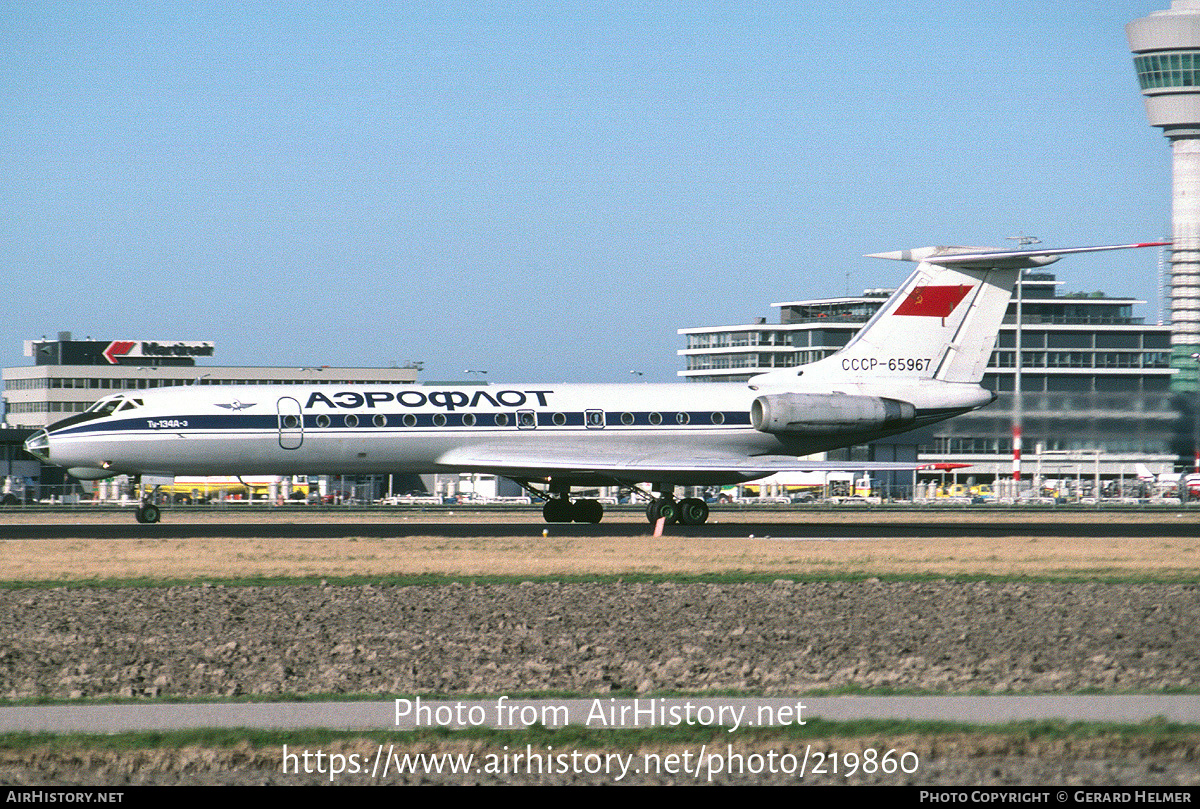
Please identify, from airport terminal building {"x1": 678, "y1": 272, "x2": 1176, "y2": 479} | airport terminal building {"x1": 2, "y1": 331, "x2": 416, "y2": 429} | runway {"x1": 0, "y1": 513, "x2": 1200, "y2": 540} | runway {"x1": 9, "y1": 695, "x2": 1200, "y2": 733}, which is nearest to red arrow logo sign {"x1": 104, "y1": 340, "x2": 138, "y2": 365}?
Answer: airport terminal building {"x1": 2, "y1": 331, "x2": 416, "y2": 429}

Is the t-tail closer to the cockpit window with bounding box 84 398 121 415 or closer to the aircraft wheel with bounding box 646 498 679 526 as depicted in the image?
the aircraft wheel with bounding box 646 498 679 526

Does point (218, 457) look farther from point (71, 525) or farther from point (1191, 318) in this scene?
point (1191, 318)

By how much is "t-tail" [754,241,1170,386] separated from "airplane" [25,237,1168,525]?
0.04 meters

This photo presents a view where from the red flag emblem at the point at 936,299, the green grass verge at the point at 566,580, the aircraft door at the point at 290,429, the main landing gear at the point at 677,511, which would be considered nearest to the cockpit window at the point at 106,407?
the aircraft door at the point at 290,429

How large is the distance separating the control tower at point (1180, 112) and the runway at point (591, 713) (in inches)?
5545

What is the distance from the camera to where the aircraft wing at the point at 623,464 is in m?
33.2

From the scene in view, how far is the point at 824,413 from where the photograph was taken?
34.9m

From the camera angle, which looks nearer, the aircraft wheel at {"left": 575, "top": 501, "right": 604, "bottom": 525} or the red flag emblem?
the red flag emblem

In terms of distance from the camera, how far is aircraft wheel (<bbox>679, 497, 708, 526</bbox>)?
3456 centimetres

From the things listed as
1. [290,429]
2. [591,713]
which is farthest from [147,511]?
[591,713]

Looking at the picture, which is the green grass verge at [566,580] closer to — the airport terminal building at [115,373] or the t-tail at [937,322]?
the t-tail at [937,322]

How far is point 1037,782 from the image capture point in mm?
8211

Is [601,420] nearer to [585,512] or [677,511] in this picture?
[585,512]

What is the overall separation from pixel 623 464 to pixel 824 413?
5.59 m
